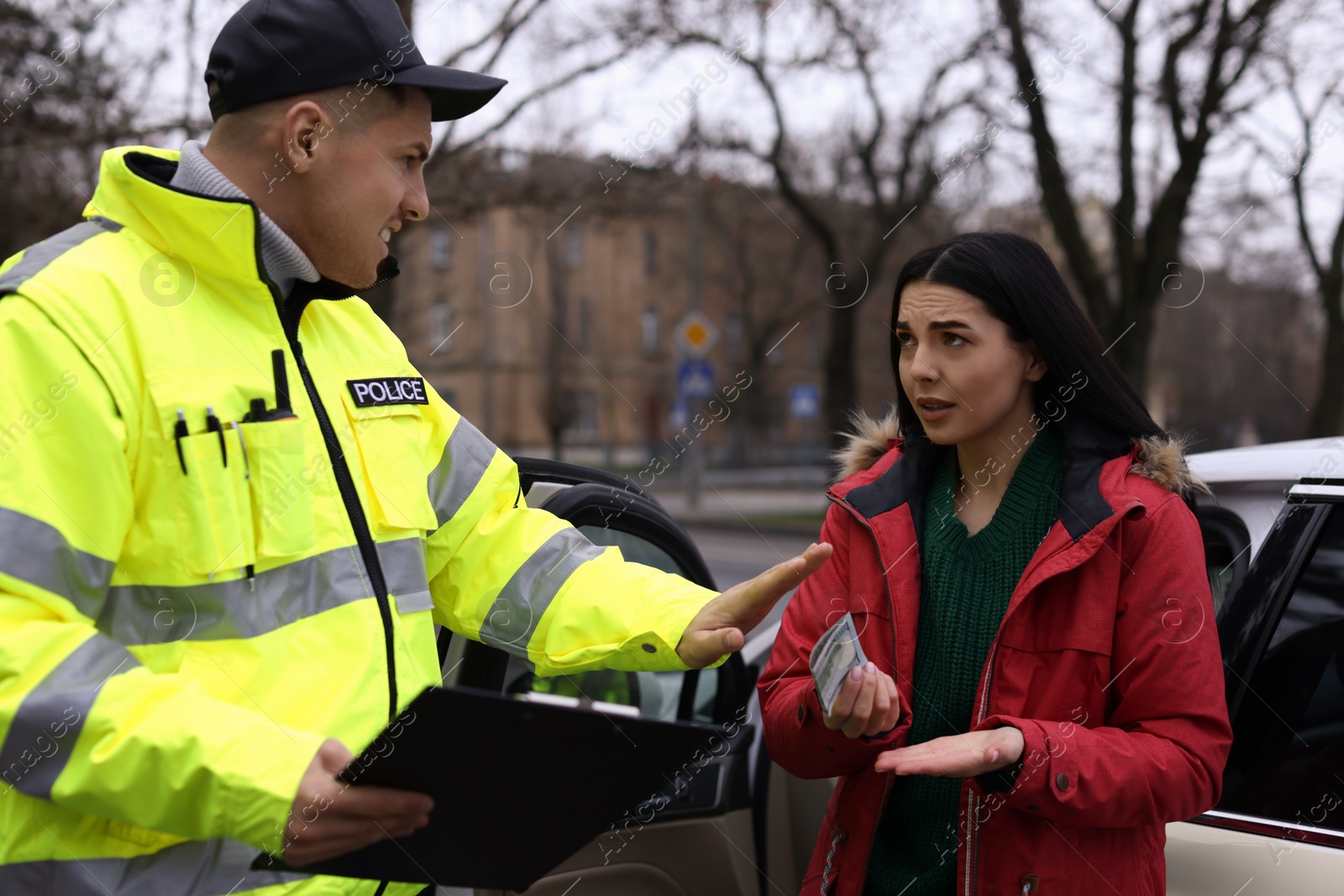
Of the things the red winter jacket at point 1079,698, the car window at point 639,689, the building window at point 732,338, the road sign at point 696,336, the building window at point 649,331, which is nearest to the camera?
the red winter jacket at point 1079,698

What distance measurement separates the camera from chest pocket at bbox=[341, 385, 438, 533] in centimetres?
167

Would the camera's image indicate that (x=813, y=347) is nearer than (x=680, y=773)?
No

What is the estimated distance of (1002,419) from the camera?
6.34 ft

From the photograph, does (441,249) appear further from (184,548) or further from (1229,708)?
(184,548)

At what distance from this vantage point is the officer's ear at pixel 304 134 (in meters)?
1.61

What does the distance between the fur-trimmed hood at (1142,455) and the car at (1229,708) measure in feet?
0.36

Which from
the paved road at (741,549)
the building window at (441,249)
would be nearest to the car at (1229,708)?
the paved road at (741,549)

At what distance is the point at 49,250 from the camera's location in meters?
1.44

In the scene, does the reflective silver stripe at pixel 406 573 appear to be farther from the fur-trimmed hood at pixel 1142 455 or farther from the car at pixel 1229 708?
the fur-trimmed hood at pixel 1142 455

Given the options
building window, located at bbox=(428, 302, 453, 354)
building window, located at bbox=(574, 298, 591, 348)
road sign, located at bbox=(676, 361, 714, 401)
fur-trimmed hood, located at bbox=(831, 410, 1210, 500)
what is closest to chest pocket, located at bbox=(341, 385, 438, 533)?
fur-trimmed hood, located at bbox=(831, 410, 1210, 500)

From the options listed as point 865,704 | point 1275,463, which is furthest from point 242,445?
point 1275,463

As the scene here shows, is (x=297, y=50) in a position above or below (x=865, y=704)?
above

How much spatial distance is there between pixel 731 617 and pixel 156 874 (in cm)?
88

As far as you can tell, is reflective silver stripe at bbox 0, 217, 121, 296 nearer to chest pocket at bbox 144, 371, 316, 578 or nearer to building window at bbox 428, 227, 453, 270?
chest pocket at bbox 144, 371, 316, 578
